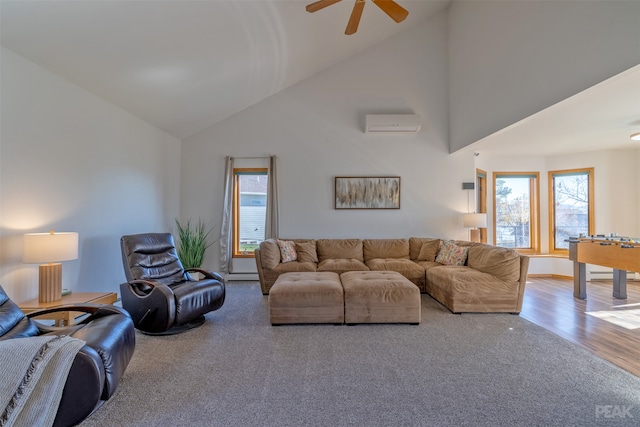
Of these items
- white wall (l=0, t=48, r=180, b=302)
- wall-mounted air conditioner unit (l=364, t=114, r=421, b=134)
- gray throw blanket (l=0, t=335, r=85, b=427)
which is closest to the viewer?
gray throw blanket (l=0, t=335, r=85, b=427)

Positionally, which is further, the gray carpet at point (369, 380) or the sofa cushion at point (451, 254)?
the sofa cushion at point (451, 254)

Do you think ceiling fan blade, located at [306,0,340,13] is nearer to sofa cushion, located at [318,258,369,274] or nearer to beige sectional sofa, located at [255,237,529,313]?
beige sectional sofa, located at [255,237,529,313]

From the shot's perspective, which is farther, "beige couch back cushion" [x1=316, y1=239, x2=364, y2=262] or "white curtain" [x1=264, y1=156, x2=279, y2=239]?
"white curtain" [x1=264, y1=156, x2=279, y2=239]

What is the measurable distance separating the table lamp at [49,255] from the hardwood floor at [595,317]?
4.88 metres

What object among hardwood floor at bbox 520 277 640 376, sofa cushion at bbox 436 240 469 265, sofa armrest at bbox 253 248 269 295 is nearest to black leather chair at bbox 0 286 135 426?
sofa armrest at bbox 253 248 269 295

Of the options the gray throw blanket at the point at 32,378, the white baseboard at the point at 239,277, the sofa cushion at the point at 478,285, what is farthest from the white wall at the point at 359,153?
the gray throw blanket at the point at 32,378

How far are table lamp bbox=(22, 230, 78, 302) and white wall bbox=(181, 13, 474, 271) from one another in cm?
330

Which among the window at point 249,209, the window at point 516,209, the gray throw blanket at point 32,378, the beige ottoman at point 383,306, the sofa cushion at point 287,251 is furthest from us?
→ the window at point 516,209

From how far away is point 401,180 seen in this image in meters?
5.54

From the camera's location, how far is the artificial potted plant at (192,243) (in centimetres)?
505

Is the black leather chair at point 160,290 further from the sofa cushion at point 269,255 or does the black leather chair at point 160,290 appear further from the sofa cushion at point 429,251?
the sofa cushion at point 429,251

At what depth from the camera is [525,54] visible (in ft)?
11.3

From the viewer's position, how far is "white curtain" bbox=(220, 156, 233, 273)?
5445 millimetres

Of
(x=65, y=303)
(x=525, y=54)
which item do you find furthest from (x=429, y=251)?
(x=65, y=303)
